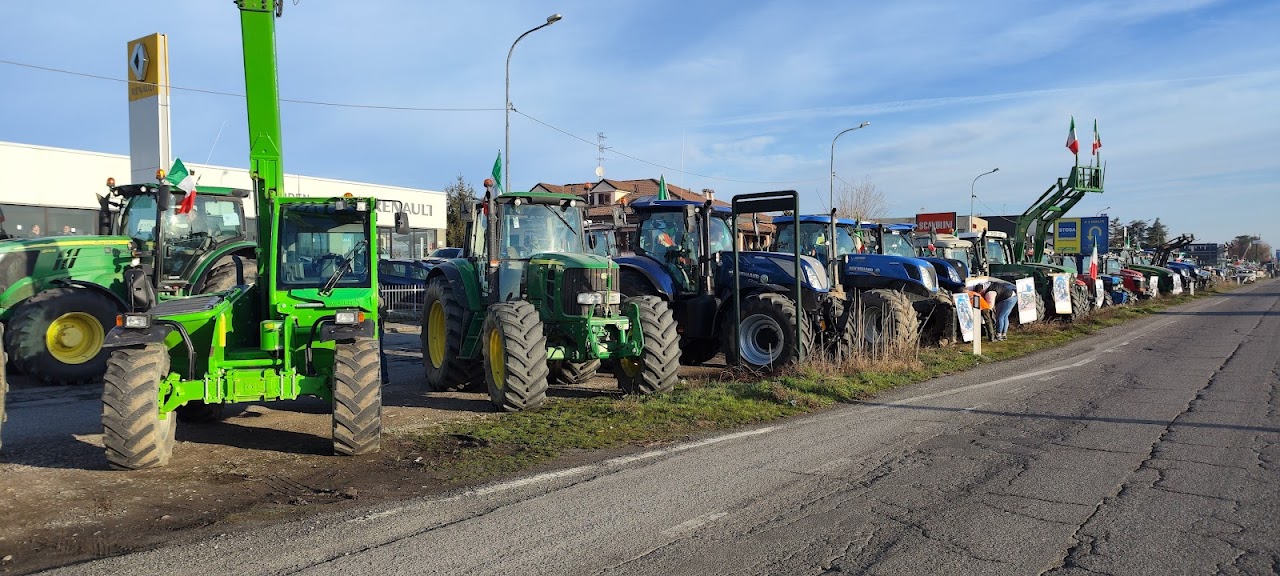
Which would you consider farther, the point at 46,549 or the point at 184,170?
the point at 184,170

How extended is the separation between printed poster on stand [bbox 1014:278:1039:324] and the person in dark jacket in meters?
0.37

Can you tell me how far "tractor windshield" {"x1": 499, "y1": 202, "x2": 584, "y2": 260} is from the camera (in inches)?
405

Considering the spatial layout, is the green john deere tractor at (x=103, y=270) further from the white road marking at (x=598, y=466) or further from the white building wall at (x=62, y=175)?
the white building wall at (x=62, y=175)

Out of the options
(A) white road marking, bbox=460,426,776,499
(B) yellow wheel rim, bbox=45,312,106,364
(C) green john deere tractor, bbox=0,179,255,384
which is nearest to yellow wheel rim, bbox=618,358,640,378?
(A) white road marking, bbox=460,426,776,499

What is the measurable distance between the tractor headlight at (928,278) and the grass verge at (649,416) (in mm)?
1506

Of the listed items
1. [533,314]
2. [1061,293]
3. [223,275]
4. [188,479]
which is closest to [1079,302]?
[1061,293]

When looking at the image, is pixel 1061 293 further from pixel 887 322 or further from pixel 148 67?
pixel 148 67

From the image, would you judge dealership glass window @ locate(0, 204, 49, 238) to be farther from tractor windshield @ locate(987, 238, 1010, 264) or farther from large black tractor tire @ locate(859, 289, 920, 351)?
tractor windshield @ locate(987, 238, 1010, 264)

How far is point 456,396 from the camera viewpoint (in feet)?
33.9

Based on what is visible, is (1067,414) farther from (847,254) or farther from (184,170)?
(184,170)

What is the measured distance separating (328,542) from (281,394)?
255cm

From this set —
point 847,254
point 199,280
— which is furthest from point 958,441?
point 199,280

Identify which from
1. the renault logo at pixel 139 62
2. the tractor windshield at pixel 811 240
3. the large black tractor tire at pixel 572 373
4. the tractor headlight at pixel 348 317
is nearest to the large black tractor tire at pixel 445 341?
the large black tractor tire at pixel 572 373

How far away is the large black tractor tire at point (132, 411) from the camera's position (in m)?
6.29
